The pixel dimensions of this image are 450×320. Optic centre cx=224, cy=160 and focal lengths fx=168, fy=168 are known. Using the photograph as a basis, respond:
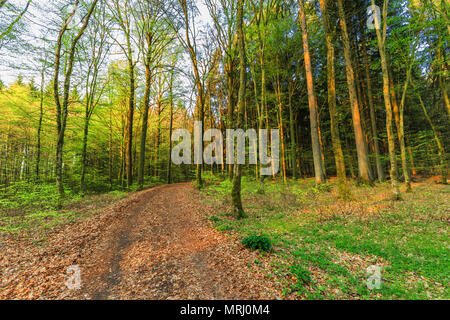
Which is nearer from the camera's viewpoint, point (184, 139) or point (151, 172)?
point (151, 172)

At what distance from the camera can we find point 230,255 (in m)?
4.50

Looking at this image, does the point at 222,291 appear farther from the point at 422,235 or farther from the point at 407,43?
the point at 407,43

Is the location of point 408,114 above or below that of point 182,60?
below

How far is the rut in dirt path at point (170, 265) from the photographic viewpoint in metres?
3.36

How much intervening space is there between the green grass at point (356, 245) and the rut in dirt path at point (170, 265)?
80cm

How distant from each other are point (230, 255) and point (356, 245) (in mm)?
4070

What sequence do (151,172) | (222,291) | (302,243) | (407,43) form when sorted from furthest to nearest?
(151,172), (407,43), (302,243), (222,291)

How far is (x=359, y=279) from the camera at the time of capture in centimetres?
371

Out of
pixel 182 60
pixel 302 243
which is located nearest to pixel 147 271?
pixel 302 243

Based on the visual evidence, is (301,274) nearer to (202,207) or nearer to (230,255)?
(230,255)

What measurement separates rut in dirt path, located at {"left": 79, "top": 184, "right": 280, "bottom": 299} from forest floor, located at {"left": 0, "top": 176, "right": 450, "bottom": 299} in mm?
24

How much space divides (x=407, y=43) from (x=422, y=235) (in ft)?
44.2

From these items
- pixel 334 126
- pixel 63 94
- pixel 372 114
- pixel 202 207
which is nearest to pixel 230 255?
pixel 202 207

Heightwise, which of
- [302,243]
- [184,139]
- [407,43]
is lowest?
[302,243]
